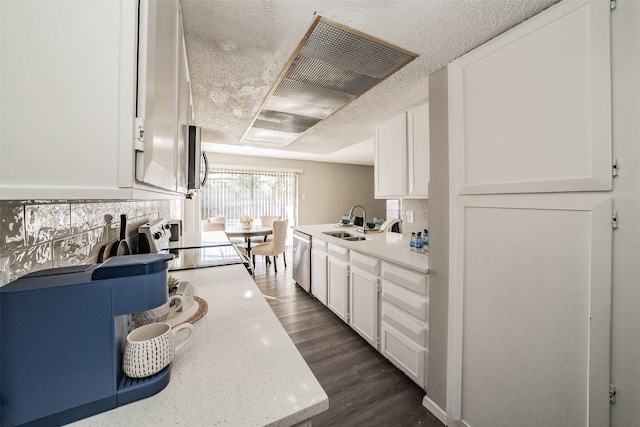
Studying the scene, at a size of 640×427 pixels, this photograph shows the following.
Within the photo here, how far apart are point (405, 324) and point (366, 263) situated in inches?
21.5

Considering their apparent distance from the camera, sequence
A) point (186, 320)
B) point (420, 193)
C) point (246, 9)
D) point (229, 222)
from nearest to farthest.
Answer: point (186, 320) → point (246, 9) → point (420, 193) → point (229, 222)

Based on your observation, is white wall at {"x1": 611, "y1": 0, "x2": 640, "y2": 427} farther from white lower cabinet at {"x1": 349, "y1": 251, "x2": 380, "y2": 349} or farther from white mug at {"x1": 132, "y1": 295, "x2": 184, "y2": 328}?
white mug at {"x1": 132, "y1": 295, "x2": 184, "y2": 328}

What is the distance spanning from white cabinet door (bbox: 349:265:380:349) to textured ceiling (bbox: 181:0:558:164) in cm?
146

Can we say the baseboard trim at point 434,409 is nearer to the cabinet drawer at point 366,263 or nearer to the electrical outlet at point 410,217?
the cabinet drawer at point 366,263

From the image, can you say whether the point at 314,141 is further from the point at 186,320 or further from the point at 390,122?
the point at 186,320

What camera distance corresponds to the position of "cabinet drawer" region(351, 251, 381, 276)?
194 cm

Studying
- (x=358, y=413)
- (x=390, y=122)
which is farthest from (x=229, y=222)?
(x=358, y=413)

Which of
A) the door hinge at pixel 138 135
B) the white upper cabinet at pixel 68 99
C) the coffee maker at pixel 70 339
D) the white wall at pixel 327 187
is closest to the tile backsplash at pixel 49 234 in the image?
the coffee maker at pixel 70 339

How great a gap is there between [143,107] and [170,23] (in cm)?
50

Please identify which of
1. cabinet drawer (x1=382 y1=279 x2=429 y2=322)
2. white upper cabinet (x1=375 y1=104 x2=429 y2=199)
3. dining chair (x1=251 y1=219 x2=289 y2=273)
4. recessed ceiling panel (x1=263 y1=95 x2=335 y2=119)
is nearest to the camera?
cabinet drawer (x1=382 y1=279 x2=429 y2=322)

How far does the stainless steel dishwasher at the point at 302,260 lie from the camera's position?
3.16m

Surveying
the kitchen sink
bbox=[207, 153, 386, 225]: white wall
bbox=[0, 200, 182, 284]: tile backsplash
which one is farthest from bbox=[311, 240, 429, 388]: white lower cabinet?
bbox=[207, 153, 386, 225]: white wall

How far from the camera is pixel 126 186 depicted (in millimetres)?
450

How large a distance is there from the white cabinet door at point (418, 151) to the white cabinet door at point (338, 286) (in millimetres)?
960
